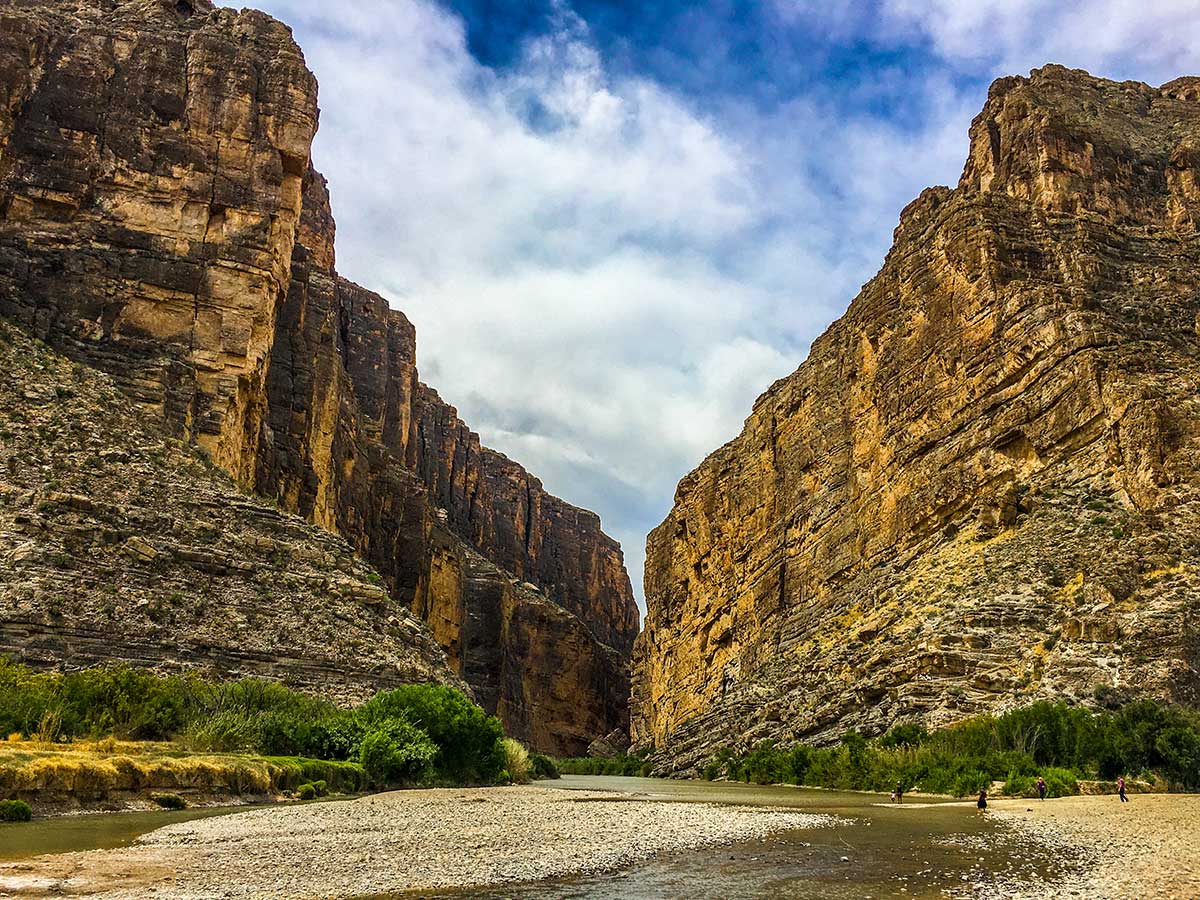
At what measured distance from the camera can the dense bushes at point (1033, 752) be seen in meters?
25.2

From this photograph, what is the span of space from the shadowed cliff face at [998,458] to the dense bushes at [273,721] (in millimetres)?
16347

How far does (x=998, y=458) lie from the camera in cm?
4288

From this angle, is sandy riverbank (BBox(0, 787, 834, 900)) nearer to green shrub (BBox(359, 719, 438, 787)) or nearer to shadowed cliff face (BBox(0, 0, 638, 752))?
green shrub (BBox(359, 719, 438, 787))

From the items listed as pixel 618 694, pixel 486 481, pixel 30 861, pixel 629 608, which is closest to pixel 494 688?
pixel 618 694

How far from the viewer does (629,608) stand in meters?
157

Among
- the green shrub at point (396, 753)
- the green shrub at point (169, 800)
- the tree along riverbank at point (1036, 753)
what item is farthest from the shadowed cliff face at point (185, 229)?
the tree along riverbank at point (1036, 753)

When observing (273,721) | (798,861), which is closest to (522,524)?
(273,721)

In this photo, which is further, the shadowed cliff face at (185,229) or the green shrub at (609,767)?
the green shrub at (609,767)

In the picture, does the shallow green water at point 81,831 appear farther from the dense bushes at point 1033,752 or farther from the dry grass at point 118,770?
the dense bushes at point 1033,752

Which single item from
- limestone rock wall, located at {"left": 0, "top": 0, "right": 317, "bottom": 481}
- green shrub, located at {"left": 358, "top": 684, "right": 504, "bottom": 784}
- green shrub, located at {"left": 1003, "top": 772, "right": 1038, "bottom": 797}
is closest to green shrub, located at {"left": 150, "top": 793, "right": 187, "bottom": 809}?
green shrub, located at {"left": 358, "top": 684, "right": 504, "bottom": 784}

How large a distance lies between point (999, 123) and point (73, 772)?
61.8m

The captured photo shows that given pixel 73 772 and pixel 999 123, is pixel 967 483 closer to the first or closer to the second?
pixel 999 123

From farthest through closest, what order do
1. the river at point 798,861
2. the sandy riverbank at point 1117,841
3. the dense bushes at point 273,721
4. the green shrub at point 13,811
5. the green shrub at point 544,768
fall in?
the green shrub at point 544,768, the dense bushes at point 273,721, the green shrub at point 13,811, the river at point 798,861, the sandy riverbank at point 1117,841

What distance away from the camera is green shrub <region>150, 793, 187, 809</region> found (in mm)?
18031
